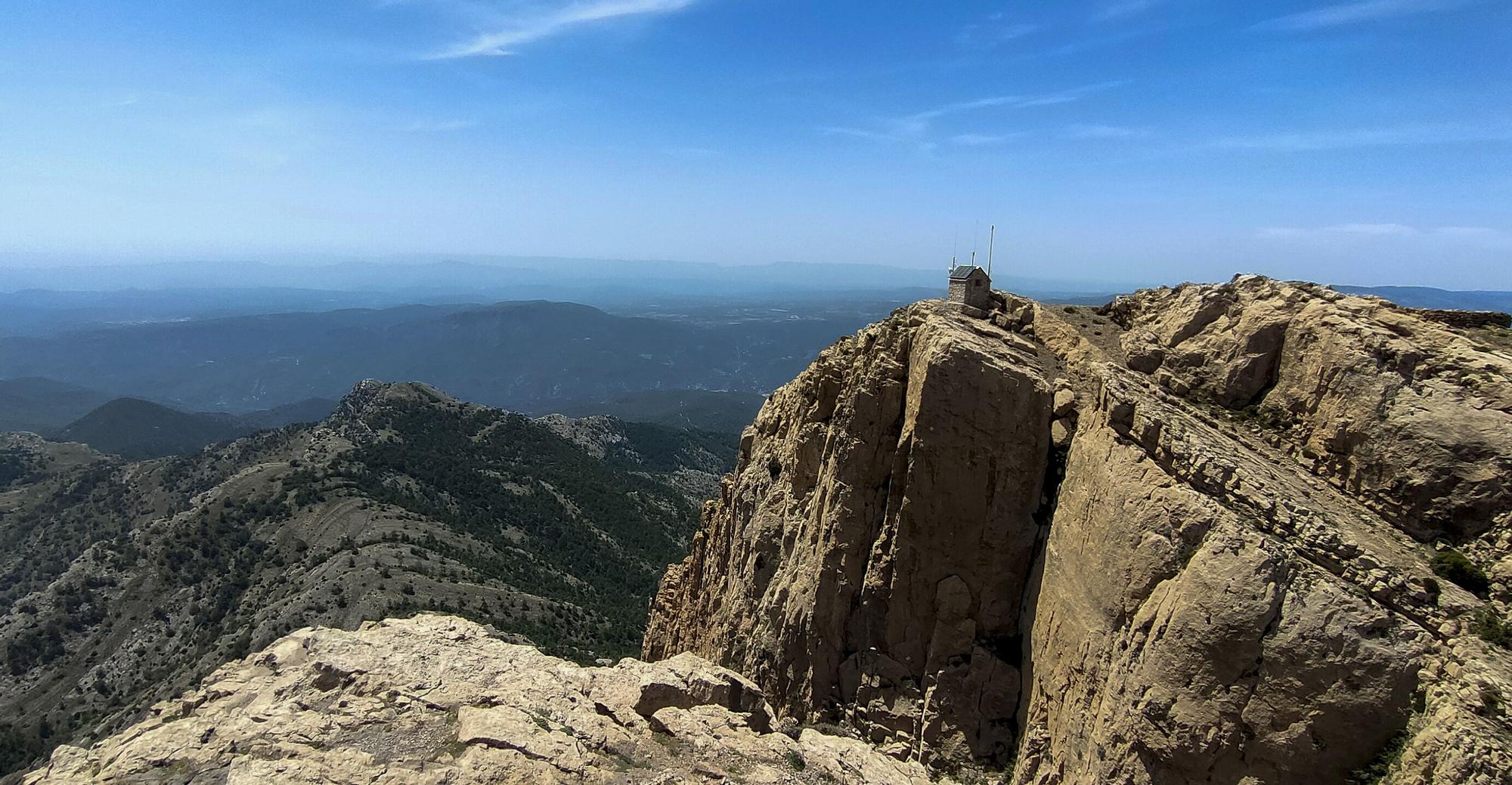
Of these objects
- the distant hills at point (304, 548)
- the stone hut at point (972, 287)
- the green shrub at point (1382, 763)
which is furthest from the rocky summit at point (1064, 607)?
the distant hills at point (304, 548)

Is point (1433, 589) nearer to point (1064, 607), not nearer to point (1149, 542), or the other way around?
point (1149, 542)

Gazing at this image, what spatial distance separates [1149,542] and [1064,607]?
386 cm

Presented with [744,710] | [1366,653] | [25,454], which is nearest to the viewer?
[1366,653]

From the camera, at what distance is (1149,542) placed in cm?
1778

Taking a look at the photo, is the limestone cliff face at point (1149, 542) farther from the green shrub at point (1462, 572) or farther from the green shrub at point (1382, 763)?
the green shrub at point (1462, 572)

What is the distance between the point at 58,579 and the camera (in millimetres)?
78938

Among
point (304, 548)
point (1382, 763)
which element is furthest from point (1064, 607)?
point (304, 548)

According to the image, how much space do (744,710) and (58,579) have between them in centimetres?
10132

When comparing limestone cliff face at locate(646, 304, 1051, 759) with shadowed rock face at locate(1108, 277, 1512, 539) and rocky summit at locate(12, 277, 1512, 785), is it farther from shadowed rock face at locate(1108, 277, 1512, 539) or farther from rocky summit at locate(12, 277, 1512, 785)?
shadowed rock face at locate(1108, 277, 1512, 539)

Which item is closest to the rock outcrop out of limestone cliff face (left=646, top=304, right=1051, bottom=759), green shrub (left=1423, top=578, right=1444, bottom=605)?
limestone cliff face (left=646, top=304, right=1051, bottom=759)

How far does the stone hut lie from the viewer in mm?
30734

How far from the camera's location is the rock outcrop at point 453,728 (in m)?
17.7

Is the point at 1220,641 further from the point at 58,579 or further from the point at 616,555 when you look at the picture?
the point at 58,579

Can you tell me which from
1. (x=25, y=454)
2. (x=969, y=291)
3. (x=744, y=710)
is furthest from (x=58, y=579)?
(x=969, y=291)
